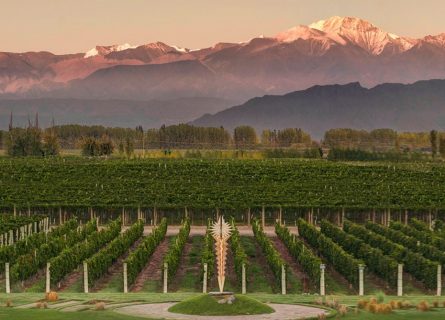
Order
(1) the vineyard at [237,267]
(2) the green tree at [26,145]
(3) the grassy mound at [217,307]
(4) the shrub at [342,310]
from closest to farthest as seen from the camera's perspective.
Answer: (4) the shrub at [342,310] → (3) the grassy mound at [217,307] → (1) the vineyard at [237,267] → (2) the green tree at [26,145]

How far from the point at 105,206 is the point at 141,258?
38176 mm

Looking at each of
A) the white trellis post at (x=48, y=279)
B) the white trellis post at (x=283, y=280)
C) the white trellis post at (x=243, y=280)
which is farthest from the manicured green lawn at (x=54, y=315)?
the white trellis post at (x=283, y=280)

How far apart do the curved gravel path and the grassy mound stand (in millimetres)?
329

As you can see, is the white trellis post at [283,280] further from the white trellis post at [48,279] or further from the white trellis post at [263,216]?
the white trellis post at [263,216]

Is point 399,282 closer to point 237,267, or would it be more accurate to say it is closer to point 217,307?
point 237,267

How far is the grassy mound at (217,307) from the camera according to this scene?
30281mm

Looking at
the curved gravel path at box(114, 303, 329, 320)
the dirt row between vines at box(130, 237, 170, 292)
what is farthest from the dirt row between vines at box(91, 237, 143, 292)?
the curved gravel path at box(114, 303, 329, 320)

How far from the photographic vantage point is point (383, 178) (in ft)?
367

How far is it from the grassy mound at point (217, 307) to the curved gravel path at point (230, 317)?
1.08 feet

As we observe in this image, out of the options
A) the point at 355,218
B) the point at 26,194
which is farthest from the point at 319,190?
the point at 26,194

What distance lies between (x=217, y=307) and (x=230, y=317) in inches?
35.0

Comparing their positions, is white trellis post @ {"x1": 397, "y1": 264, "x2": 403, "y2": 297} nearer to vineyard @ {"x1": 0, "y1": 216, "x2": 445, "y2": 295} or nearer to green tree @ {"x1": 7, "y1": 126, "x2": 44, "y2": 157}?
vineyard @ {"x1": 0, "y1": 216, "x2": 445, "y2": 295}

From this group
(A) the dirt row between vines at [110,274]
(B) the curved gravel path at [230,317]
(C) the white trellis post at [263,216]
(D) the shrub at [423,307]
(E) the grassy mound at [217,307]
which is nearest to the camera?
(B) the curved gravel path at [230,317]

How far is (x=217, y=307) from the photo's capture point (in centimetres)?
3053
